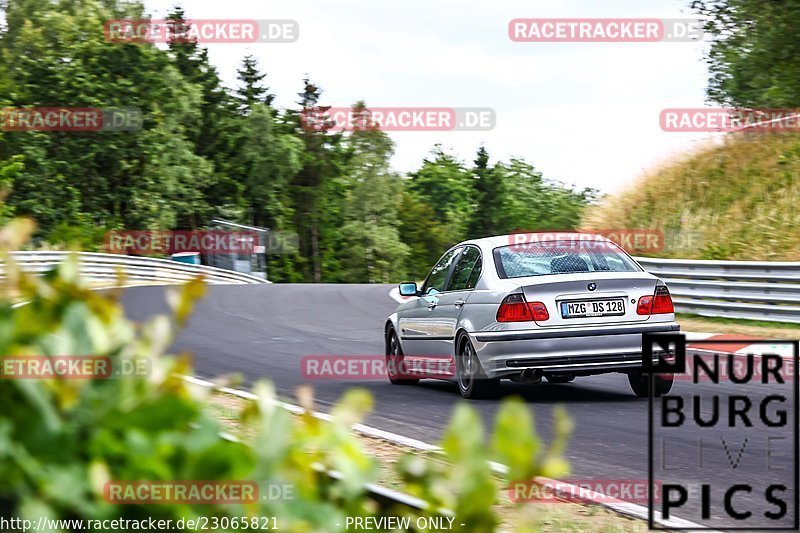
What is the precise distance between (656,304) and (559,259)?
37.8 inches

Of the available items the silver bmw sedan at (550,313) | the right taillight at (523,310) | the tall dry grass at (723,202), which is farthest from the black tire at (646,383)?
the tall dry grass at (723,202)

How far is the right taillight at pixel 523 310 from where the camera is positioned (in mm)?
9547

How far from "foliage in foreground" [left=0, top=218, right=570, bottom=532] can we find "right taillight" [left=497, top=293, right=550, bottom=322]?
8009 mm

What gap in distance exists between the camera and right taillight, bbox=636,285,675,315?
970 centimetres

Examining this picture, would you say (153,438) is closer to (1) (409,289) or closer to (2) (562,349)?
(2) (562,349)

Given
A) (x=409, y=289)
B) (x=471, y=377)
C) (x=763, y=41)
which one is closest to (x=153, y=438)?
(x=471, y=377)

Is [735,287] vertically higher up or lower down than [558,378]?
higher up

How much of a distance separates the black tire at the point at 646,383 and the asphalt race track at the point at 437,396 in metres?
0.12

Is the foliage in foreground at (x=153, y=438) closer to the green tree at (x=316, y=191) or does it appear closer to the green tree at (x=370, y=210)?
the green tree at (x=316, y=191)

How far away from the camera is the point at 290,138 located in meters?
88.7

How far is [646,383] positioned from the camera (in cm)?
1023

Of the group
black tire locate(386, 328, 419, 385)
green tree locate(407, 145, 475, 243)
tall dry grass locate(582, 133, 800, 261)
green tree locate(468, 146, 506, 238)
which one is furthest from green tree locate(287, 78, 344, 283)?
black tire locate(386, 328, 419, 385)

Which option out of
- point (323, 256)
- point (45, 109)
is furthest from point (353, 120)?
point (45, 109)

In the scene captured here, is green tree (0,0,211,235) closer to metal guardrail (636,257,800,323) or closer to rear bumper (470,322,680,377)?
metal guardrail (636,257,800,323)
